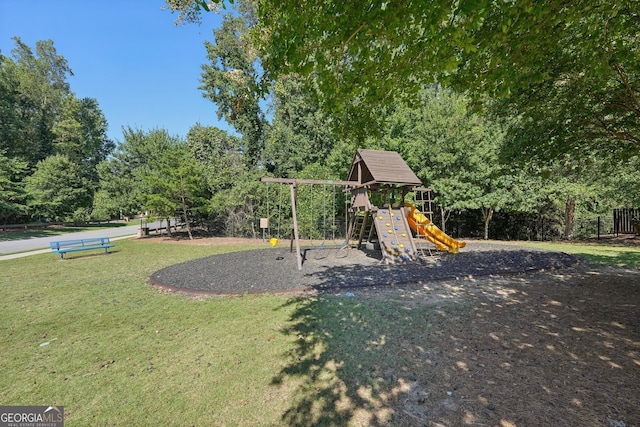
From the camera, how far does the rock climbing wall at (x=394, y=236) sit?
9.16 meters

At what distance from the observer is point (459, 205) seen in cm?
1548

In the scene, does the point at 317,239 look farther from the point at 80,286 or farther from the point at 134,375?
the point at 134,375

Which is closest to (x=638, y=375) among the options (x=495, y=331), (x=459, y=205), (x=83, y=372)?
(x=495, y=331)

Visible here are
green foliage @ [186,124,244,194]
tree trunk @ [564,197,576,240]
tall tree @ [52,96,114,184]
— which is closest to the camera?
tree trunk @ [564,197,576,240]

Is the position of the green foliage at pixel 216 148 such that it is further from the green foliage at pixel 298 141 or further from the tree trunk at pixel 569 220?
the tree trunk at pixel 569 220

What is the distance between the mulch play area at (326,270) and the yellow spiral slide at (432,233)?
18.7 inches

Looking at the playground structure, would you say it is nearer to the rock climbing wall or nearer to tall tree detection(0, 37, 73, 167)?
the rock climbing wall

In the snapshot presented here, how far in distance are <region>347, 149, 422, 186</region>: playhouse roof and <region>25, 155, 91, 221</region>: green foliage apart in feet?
107

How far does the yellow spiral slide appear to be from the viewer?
10.9m

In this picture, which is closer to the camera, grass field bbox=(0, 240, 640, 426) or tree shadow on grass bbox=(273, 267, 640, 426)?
tree shadow on grass bbox=(273, 267, 640, 426)

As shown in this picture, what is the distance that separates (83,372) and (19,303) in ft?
14.2

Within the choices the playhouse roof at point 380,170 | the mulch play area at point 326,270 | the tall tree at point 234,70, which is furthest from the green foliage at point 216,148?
the mulch play area at point 326,270

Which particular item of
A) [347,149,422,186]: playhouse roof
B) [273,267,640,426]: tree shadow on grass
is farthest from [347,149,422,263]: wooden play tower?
[273,267,640,426]: tree shadow on grass

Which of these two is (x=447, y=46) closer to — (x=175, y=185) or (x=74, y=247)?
(x=74, y=247)
